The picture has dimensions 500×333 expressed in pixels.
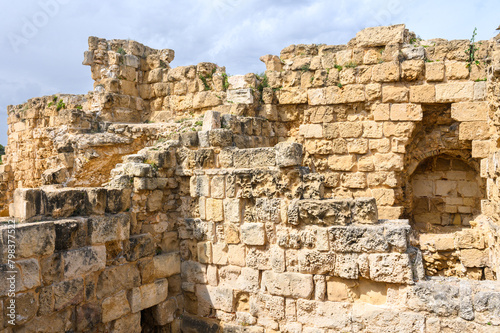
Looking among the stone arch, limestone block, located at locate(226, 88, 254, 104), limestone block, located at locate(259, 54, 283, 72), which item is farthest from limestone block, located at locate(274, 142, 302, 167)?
limestone block, located at locate(259, 54, 283, 72)

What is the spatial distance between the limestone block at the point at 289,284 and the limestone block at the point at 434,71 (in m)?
4.59

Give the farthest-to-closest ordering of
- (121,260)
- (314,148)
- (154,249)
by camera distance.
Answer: (314,148) → (154,249) → (121,260)

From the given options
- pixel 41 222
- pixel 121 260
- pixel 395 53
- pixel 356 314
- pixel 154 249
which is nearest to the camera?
pixel 41 222


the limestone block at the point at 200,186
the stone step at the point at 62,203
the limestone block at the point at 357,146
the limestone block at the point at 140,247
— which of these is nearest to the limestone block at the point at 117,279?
the limestone block at the point at 140,247

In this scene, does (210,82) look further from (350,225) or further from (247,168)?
(350,225)

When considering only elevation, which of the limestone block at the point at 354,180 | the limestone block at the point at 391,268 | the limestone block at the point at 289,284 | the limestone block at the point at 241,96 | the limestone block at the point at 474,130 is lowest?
the limestone block at the point at 289,284

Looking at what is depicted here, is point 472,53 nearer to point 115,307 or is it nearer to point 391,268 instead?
point 391,268

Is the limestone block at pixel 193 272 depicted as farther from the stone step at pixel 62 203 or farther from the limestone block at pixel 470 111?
the limestone block at pixel 470 111

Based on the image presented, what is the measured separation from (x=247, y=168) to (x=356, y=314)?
6.79 feet

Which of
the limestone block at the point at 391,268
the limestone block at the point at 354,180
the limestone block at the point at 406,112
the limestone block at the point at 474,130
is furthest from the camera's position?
the limestone block at the point at 354,180

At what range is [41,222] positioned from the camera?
12.8ft

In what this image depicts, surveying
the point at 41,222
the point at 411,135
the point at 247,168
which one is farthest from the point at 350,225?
the point at 411,135

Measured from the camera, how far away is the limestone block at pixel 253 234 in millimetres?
4766

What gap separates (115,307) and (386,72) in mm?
5893
